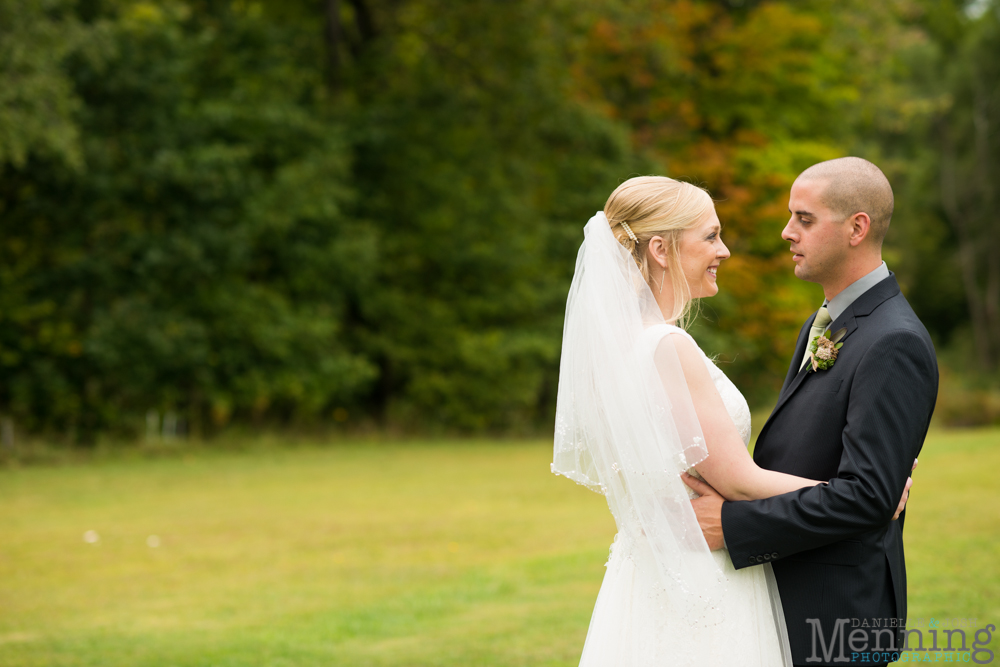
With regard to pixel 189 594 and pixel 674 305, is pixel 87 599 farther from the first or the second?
pixel 674 305

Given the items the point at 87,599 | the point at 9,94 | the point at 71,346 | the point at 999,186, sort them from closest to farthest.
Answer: the point at 87,599
the point at 9,94
the point at 71,346
the point at 999,186

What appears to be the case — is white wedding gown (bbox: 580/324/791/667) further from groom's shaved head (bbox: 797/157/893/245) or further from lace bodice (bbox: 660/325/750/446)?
groom's shaved head (bbox: 797/157/893/245)

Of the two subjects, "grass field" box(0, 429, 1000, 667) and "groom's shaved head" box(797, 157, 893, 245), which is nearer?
"groom's shaved head" box(797, 157, 893, 245)

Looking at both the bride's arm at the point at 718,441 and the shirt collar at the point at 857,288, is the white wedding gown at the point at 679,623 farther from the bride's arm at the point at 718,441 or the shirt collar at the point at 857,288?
the shirt collar at the point at 857,288

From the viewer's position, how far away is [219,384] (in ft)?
64.2

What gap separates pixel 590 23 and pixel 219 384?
37.3ft

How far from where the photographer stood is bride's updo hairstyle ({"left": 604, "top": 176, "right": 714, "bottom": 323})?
330cm

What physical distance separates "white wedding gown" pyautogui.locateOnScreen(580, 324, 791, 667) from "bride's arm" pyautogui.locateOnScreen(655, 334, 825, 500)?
0.08m

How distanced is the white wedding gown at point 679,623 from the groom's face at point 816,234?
1.57 ft

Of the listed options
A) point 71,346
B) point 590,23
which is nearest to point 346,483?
point 71,346

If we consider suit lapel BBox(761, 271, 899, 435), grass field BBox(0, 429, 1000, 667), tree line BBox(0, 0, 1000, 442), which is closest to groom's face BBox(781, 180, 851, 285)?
suit lapel BBox(761, 271, 899, 435)

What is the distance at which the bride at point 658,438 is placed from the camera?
3109 mm

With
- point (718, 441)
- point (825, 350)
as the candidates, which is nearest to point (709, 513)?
point (718, 441)

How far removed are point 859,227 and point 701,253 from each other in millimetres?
541
